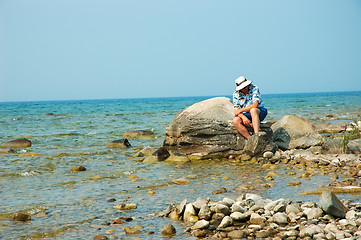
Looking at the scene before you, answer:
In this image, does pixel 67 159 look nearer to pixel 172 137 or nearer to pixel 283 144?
pixel 172 137

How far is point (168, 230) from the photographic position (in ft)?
14.3

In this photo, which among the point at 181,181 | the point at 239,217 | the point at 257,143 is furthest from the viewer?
the point at 257,143

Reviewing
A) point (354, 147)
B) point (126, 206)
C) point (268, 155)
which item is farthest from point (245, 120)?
point (126, 206)

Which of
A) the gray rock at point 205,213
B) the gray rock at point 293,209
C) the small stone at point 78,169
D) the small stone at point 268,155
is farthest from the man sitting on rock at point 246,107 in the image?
the gray rock at point 205,213

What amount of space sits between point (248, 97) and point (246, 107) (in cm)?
27

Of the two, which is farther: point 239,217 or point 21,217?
point 21,217

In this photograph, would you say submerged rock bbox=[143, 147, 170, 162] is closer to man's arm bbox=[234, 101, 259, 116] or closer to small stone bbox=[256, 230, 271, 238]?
man's arm bbox=[234, 101, 259, 116]

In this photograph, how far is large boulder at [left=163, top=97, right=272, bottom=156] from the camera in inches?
396

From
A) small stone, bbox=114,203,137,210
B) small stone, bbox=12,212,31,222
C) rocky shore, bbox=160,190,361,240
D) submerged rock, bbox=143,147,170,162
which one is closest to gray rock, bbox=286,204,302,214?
rocky shore, bbox=160,190,361,240

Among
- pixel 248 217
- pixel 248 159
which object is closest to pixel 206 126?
pixel 248 159

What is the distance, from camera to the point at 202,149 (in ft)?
33.7

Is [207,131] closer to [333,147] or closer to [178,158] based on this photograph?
[178,158]

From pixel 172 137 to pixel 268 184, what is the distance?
4881mm

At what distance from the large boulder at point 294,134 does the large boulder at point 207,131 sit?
0.95 metres
